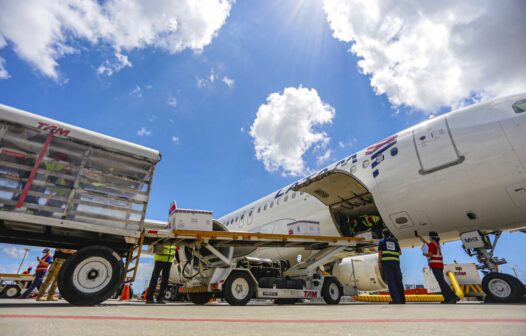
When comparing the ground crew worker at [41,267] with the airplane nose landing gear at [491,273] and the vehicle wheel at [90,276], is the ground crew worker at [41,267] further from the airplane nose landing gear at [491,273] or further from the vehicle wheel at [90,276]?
the airplane nose landing gear at [491,273]

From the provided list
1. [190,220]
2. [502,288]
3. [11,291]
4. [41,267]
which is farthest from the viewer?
[11,291]

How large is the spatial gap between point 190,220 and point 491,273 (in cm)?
649

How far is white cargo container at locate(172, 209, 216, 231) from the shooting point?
261 inches

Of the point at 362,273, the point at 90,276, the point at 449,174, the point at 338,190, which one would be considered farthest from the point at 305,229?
the point at 362,273

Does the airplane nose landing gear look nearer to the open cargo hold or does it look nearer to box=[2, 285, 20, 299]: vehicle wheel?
the open cargo hold

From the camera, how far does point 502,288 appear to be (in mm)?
6156

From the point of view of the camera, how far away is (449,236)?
27.0 ft

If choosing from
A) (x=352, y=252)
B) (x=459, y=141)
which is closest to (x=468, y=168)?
(x=459, y=141)

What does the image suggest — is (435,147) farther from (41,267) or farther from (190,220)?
(41,267)

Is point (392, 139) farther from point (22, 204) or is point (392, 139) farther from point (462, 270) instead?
point (22, 204)

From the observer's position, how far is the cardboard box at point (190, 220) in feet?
21.7

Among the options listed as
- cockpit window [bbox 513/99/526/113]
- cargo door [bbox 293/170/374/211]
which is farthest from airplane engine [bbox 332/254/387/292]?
cockpit window [bbox 513/99/526/113]

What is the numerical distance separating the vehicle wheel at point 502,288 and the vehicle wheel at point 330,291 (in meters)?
3.06

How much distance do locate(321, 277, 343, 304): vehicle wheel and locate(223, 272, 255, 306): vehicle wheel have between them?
1.80 meters
